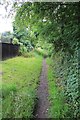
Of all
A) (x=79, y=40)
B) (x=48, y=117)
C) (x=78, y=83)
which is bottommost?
(x=48, y=117)

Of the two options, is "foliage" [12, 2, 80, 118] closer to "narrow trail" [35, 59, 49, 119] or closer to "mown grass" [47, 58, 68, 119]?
"mown grass" [47, 58, 68, 119]

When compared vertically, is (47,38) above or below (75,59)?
above

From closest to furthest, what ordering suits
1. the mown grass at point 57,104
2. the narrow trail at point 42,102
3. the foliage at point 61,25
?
1. the mown grass at point 57,104
2. the narrow trail at point 42,102
3. the foliage at point 61,25

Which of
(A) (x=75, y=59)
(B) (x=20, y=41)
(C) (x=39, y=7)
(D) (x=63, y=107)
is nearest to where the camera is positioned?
(D) (x=63, y=107)

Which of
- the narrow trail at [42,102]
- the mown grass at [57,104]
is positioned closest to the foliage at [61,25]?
the mown grass at [57,104]

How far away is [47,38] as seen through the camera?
6363mm

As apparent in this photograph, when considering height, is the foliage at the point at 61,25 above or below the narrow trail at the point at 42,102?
above

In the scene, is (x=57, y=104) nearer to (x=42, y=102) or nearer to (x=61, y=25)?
(x=42, y=102)

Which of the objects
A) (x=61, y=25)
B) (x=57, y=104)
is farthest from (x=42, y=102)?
(x=61, y=25)

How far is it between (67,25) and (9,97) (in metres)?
2.14

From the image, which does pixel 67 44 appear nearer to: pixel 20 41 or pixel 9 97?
pixel 9 97

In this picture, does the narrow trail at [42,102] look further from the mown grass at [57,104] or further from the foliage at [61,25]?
the foliage at [61,25]

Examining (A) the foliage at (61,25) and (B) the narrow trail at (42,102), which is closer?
(B) the narrow trail at (42,102)

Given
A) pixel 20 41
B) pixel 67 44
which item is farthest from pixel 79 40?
pixel 20 41
